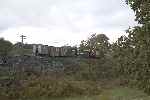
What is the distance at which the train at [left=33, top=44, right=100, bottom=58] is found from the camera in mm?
73562

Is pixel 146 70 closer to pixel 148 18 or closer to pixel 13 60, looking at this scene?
pixel 148 18

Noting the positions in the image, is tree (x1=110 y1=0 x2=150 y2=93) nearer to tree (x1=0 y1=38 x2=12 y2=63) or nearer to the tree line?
the tree line

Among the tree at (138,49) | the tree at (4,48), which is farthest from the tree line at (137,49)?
the tree at (4,48)

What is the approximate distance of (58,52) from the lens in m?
76.6

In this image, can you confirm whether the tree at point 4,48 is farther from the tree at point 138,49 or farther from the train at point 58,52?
the tree at point 138,49

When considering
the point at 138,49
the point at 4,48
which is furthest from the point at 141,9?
the point at 4,48

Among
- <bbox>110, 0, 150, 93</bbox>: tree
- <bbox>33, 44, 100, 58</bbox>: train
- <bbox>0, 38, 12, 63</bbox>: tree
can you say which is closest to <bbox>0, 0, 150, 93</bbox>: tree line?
<bbox>110, 0, 150, 93</bbox>: tree

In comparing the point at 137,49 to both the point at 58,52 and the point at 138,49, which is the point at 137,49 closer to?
the point at 138,49

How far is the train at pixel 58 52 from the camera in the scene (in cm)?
7356

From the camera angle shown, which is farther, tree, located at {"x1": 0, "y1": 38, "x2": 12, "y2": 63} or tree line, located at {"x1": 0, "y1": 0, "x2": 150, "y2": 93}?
tree, located at {"x1": 0, "y1": 38, "x2": 12, "y2": 63}

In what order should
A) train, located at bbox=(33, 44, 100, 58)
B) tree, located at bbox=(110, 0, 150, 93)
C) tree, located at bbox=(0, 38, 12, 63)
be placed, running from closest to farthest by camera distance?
tree, located at bbox=(110, 0, 150, 93), tree, located at bbox=(0, 38, 12, 63), train, located at bbox=(33, 44, 100, 58)

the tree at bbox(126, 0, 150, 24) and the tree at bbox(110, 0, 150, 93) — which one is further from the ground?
the tree at bbox(126, 0, 150, 24)

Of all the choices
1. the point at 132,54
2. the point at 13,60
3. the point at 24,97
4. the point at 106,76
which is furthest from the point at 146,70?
the point at 106,76

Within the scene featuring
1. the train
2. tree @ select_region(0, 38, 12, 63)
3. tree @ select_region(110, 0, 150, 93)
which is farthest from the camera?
the train
